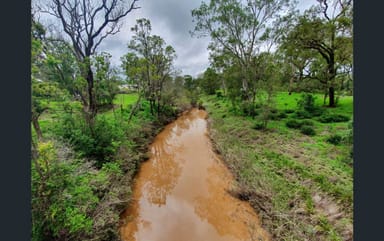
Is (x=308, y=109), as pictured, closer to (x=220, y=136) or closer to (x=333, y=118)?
(x=333, y=118)

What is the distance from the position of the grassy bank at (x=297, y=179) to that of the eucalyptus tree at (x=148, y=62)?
985 centimetres

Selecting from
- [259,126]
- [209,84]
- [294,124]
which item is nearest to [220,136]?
[259,126]

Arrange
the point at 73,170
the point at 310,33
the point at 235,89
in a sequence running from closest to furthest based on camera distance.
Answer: the point at 73,170 → the point at 310,33 → the point at 235,89

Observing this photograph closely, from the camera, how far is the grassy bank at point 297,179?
4.75m

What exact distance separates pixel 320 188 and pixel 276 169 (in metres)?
1.94

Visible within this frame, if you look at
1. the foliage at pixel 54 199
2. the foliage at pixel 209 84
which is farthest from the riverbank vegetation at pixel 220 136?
the foliage at pixel 209 84

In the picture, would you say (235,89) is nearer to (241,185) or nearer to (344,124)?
(344,124)

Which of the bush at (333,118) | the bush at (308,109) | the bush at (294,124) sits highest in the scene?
the bush at (308,109)

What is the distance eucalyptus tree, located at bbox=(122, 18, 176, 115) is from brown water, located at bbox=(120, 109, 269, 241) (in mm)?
8072

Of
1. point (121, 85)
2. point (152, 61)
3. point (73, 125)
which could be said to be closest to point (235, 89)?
point (152, 61)

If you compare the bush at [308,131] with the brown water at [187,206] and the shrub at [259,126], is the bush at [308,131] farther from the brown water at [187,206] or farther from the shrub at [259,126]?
the brown water at [187,206]

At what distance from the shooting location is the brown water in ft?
18.7

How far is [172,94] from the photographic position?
22.6 m

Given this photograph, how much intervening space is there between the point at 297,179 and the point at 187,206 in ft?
15.0
